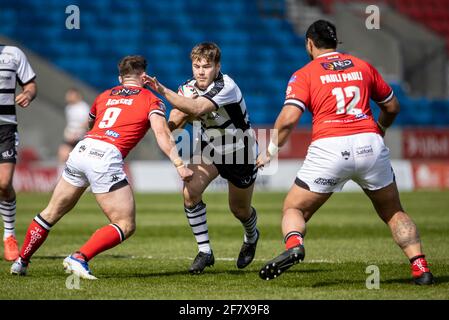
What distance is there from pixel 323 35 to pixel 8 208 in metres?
4.58

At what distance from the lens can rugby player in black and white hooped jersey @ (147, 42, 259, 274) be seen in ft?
29.6

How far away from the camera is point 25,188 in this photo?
24656mm

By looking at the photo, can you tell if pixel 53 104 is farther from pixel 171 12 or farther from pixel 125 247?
pixel 125 247

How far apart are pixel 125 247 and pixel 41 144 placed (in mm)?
14395

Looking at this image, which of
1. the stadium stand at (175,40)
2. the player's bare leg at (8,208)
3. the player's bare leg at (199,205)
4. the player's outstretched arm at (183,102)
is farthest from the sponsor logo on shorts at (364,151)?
A: the stadium stand at (175,40)

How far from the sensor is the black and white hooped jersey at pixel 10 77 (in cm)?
1025

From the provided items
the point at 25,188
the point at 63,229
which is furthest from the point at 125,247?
the point at 25,188

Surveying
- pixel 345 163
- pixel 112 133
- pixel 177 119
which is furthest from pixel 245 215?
pixel 345 163

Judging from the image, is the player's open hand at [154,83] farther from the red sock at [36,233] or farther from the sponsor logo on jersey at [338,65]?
the red sock at [36,233]

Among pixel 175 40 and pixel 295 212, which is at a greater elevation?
pixel 175 40

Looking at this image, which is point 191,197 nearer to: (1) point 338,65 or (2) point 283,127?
(2) point 283,127

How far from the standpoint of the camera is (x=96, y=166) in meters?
8.31

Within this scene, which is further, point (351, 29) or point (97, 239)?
point (351, 29)
